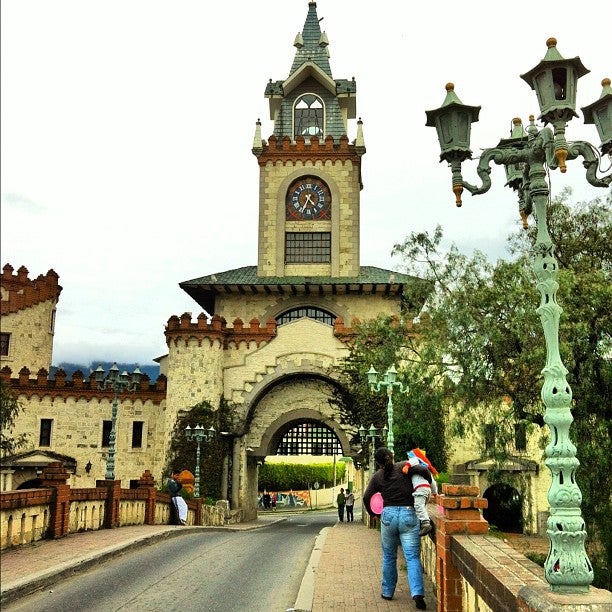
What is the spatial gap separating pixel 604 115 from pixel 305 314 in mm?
27856

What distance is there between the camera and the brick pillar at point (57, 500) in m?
13.8

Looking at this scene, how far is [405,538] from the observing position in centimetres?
803

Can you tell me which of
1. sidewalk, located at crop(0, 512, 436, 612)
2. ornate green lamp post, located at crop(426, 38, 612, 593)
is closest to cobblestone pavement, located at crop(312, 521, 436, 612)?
sidewalk, located at crop(0, 512, 436, 612)

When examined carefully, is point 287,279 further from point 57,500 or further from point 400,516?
point 400,516

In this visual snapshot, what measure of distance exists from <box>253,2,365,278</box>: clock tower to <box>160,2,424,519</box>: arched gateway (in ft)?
0.18

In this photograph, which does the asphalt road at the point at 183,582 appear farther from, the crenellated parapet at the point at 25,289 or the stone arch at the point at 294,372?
the crenellated parapet at the point at 25,289

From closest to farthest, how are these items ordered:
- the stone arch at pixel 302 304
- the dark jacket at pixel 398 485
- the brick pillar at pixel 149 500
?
the dark jacket at pixel 398 485
the brick pillar at pixel 149 500
the stone arch at pixel 302 304

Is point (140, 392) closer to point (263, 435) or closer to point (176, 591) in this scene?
point (263, 435)

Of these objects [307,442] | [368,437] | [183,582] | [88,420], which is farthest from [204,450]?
[183,582]

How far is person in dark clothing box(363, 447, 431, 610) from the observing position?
793cm

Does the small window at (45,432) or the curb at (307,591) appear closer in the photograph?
the curb at (307,591)

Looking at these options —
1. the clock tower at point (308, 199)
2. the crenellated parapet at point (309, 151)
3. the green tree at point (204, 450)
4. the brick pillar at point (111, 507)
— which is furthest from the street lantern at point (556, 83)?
the crenellated parapet at point (309, 151)

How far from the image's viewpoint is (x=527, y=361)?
653 inches

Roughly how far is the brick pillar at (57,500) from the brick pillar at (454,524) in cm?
931
